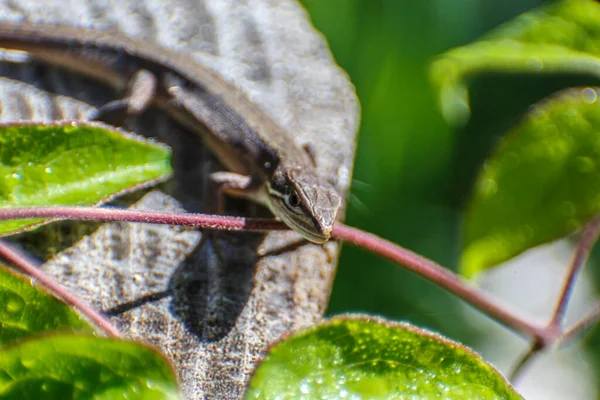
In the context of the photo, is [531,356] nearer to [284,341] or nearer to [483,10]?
[284,341]

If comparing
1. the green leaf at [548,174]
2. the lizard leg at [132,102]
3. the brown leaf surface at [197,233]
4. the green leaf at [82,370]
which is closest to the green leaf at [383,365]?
the green leaf at [82,370]

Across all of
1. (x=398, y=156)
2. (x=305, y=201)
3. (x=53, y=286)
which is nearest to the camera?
(x=53, y=286)

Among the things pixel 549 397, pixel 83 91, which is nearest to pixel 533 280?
pixel 549 397

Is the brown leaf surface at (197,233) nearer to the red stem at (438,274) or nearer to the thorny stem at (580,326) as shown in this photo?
the red stem at (438,274)

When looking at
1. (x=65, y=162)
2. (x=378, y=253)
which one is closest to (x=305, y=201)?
(x=378, y=253)

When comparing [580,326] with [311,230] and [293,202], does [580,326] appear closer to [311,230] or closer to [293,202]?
[311,230]

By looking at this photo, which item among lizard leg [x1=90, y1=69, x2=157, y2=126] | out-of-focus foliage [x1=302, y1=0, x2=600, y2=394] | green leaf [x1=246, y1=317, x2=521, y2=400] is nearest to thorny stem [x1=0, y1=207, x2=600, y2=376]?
green leaf [x1=246, y1=317, x2=521, y2=400]

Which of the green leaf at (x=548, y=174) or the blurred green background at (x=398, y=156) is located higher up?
the green leaf at (x=548, y=174)
